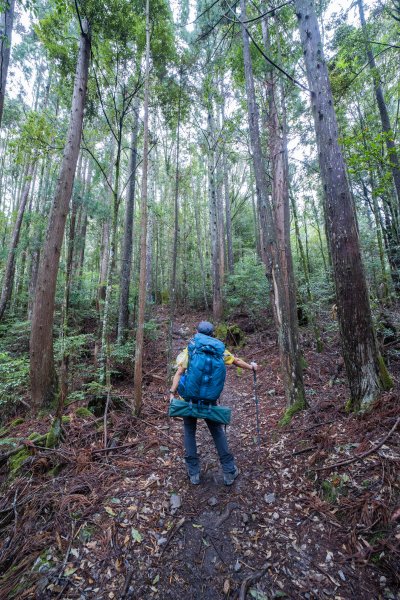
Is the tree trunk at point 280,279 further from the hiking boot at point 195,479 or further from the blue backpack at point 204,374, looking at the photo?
the hiking boot at point 195,479

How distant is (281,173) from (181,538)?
634 centimetres

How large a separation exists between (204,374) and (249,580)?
1730mm

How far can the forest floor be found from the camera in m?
2.06

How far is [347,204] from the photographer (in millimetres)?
3713

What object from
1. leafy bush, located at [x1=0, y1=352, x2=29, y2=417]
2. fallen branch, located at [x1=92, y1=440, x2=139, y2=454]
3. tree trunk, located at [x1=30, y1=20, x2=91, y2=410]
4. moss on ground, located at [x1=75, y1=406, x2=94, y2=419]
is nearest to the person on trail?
fallen branch, located at [x1=92, y1=440, x2=139, y2=454]

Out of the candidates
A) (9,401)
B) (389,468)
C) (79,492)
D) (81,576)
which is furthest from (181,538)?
(9,401)

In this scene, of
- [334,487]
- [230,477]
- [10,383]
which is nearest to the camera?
[334,487]

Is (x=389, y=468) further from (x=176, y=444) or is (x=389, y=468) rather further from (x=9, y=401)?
(x=9, y=401)

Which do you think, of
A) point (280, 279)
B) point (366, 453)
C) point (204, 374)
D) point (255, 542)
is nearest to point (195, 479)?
point (255, 542)

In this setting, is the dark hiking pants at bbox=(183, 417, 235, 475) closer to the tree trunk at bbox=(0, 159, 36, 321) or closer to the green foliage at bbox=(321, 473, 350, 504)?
the green foliage at bbox=(321, 473, 350, 504)

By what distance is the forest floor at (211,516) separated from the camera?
206 centimetres

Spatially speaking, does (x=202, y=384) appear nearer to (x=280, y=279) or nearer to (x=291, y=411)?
(x=291, y=411)

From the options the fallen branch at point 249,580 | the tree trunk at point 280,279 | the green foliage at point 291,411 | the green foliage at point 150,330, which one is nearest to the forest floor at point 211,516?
the fallen branch at point 249,580

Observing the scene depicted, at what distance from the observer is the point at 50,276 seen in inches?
225
